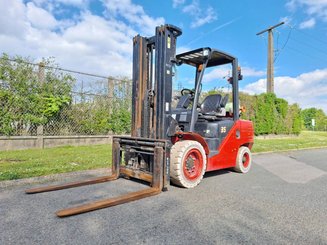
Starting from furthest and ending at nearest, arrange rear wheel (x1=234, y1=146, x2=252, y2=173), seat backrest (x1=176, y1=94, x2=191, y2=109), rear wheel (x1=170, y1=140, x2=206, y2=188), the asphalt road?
rear wheel (x1=234, y1=146, x2=252, y2=173), seat backrest (x1=176, y1=94, x2=191, y2=109), rear wheel (x1=170, y1=140, x2=206, y2=188), the asphalt road

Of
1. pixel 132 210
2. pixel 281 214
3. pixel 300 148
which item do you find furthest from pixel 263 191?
pixel 300 148

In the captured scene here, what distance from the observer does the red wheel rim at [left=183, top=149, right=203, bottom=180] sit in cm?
497

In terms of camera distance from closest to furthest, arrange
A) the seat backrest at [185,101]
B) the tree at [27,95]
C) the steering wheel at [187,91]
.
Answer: the seat backrest at [185,101], the steering wheel at [187,91], the tree at [27,95]

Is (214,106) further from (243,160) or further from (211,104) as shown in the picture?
(243,160)

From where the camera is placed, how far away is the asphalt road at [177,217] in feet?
9.32

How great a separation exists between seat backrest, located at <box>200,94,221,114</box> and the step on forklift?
25mm

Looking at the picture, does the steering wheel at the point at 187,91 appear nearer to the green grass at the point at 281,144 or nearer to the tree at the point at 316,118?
the green grass at the point at 281,144

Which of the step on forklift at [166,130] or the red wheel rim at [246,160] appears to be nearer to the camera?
the step on forklift at [166,130]

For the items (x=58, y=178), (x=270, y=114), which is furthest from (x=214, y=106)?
(x=270, y=114)

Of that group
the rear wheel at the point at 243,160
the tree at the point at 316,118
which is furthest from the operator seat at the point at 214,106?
the tree at the point at 316,118

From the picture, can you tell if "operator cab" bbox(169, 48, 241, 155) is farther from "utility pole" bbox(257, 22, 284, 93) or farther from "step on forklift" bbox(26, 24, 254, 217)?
"utility pole" bbox(257, 22, 284, 93)

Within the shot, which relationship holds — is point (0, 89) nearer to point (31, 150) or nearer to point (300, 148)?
point (31, 150)

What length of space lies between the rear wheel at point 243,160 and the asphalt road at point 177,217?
1363 mm

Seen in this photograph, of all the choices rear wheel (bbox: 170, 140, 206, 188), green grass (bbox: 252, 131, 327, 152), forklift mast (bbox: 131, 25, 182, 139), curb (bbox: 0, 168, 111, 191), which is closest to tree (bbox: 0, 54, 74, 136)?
curb (bbox: 0, 168, 111, 191)
